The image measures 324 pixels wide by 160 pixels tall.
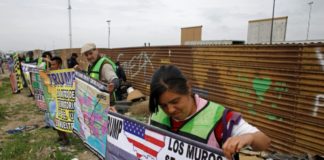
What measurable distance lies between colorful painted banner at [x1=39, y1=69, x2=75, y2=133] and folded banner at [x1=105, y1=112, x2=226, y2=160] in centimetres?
260

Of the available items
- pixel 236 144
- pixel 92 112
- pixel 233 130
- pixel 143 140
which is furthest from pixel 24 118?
pixel 236 144

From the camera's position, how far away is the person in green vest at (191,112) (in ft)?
5.02

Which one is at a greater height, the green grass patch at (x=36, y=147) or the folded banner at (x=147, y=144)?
the folded banner at (x=147, y=144)

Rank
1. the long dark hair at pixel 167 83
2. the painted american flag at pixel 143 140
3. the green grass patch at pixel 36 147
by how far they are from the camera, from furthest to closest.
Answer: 1. the green grass patch at pixel 36 147
2. the painted american flag at pixel 143 140
3. the long dark hair at pixel 167 83

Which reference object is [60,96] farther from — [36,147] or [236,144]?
[236,144]

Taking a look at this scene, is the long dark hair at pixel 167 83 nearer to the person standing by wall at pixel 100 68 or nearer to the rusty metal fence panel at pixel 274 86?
the person standing by wall at pixel 100 68

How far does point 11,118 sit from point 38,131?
2.26m

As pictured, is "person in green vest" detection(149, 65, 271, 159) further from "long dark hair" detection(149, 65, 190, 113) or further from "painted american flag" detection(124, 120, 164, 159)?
"painted american flag" detection(124, 120, 164, 159)

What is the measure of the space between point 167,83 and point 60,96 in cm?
404

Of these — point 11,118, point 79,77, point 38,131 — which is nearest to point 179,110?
point 79,77

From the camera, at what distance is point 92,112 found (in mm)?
3760

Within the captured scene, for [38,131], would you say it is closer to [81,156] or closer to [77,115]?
[81,156]

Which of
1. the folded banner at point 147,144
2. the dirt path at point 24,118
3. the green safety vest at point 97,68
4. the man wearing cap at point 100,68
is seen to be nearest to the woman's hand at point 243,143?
the folded banner at point 147,144

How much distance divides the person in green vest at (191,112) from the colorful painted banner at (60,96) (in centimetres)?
341
